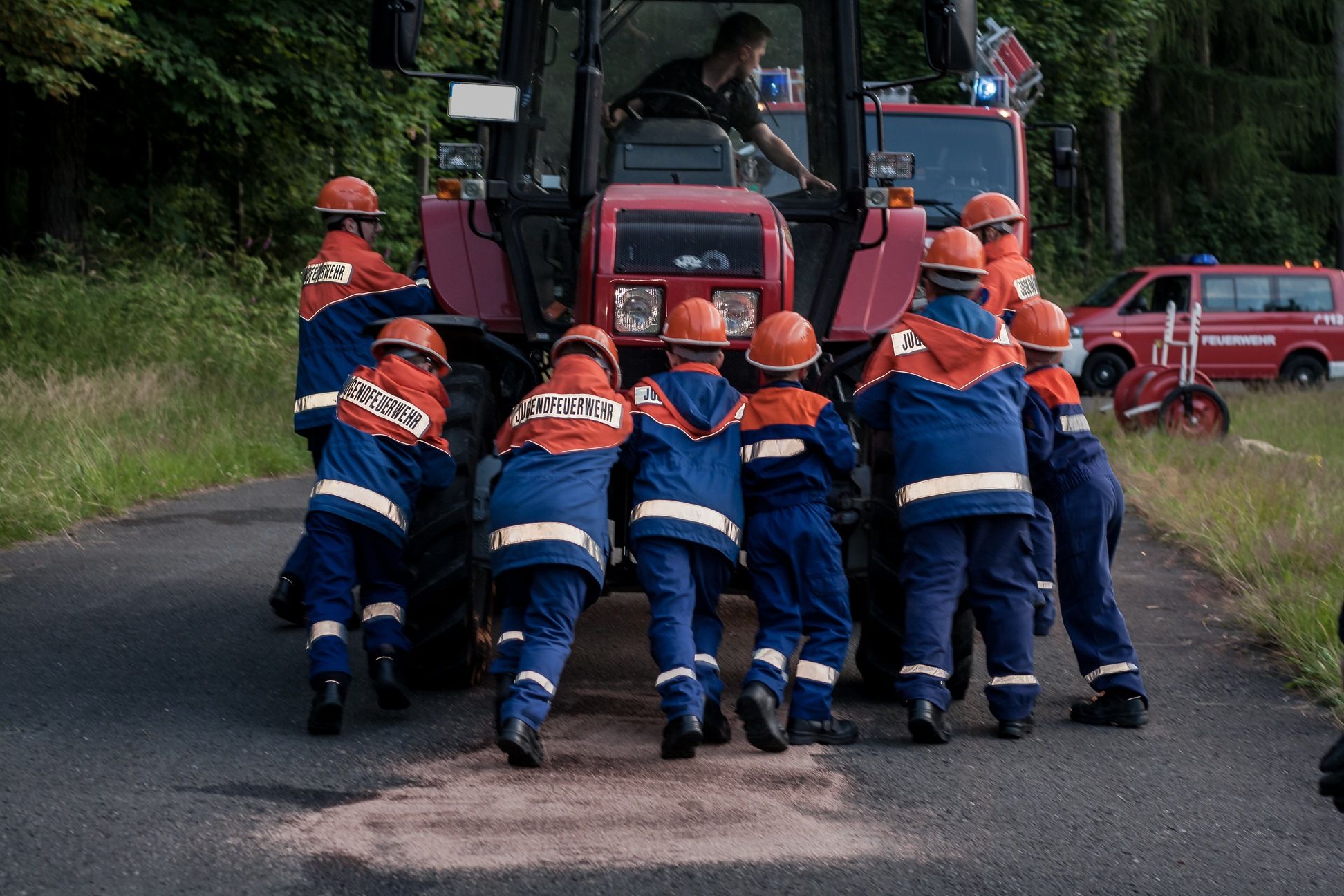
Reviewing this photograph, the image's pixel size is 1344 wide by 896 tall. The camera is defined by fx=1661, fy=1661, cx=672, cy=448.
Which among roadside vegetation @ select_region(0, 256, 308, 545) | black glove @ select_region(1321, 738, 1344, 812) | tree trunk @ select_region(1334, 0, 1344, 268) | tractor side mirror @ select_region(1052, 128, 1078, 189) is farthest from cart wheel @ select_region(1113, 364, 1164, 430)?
tree trunk @ select_region(1334, 0, 1344, 268)

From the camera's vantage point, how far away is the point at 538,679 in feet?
18.2

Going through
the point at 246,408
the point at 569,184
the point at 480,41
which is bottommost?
the point at 246,408

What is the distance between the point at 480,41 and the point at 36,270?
21.7ft

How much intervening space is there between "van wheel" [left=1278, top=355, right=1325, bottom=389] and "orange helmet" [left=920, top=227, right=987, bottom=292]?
778 inches

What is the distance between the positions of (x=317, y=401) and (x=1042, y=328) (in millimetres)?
3271

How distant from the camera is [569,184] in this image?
6988 mm

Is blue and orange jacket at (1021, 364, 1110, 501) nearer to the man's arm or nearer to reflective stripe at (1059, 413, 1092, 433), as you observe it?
reflective stripe at (1059, 413, 1092, 433)

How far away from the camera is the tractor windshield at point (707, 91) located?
23.7 feet

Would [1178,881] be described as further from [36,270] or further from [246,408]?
[36,270]

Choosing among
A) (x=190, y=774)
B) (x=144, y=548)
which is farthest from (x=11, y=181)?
(x=190, y=774)

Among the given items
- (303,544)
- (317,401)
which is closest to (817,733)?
(303,544)

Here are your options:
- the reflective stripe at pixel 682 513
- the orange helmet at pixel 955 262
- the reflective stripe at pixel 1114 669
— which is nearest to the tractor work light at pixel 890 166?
the orange helmet at pixel 955 262

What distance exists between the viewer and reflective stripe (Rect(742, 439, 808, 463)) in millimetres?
6027

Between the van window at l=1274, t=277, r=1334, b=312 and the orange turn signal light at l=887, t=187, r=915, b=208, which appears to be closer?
the orange turn signal light at l=887, t=187, r=915, b=208
